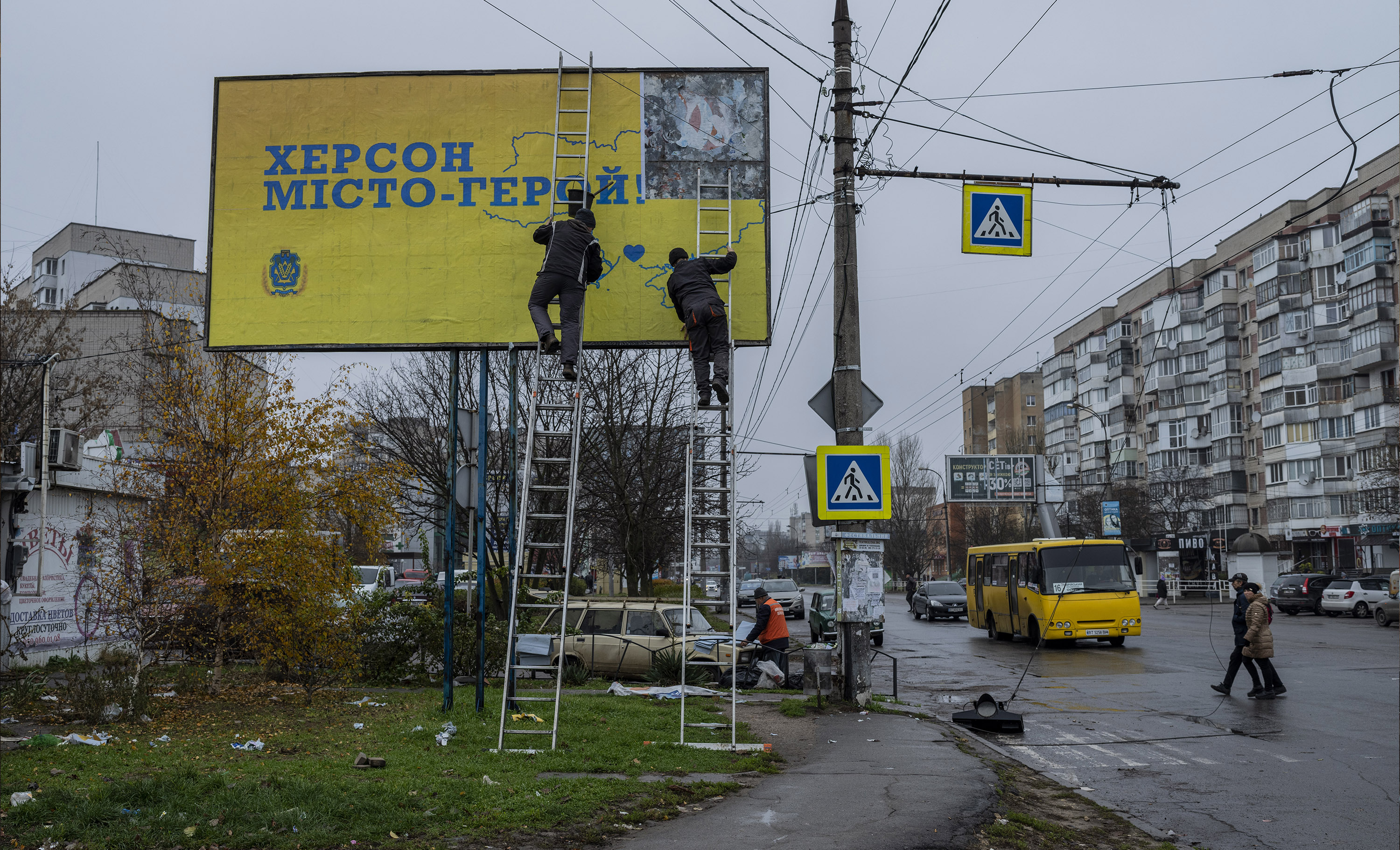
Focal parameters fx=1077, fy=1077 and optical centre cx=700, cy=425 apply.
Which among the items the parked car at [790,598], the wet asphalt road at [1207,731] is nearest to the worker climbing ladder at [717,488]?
the wet asphalt road at [1207,731]

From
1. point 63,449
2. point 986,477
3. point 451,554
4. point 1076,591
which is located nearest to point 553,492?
point 451,554

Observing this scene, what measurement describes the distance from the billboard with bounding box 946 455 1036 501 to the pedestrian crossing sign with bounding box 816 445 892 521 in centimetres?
5513

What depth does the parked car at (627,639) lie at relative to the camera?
18.1m

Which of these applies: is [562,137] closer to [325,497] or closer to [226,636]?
[325,497]

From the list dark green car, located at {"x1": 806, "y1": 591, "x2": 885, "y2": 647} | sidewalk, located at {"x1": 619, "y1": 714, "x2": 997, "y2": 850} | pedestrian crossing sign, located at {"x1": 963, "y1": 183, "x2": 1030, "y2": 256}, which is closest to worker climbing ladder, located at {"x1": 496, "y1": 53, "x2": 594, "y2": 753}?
sidewalk, located at {"x1": 619, "y1": 714, "x2": 997, "y2": 850}

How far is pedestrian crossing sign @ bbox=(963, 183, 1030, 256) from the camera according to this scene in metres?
12.7

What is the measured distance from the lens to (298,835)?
6.44 metres

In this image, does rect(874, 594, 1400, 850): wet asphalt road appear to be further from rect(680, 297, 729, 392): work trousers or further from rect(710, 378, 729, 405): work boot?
rect(680, 297, 729, 392): work trousers

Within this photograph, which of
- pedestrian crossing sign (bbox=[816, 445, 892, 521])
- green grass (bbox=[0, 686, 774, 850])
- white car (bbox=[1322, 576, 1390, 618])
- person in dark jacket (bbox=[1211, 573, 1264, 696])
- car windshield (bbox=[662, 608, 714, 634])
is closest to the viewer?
green grass (bbox=[0, 686, 774, 850])

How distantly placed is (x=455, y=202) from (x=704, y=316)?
3.88m

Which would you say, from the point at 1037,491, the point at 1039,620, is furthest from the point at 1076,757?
the point at 1037,491

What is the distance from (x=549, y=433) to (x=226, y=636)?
238 inches

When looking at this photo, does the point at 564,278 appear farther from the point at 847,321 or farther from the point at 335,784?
the point at 335,784

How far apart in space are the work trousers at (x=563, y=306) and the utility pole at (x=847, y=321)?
12.7 ft
